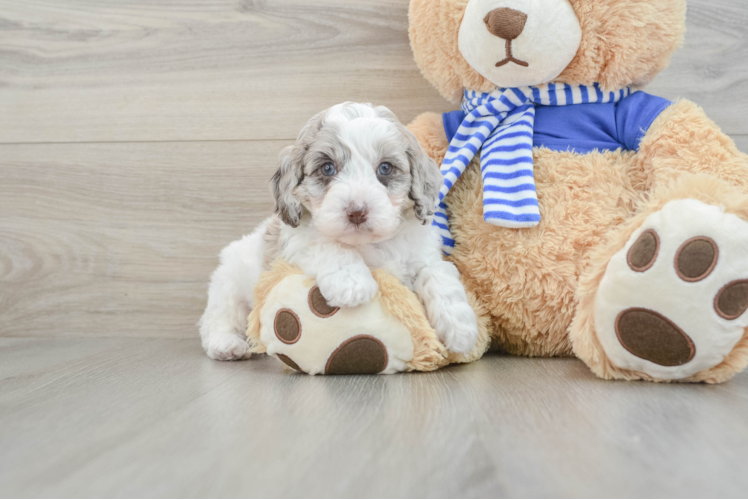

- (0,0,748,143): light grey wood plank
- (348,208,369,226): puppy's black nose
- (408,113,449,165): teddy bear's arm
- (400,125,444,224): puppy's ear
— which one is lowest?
(348,208,369,226): puppy's black nose

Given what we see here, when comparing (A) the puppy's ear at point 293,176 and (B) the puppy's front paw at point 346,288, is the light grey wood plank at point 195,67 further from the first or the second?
(B) the puppy's front paw at point 346,288

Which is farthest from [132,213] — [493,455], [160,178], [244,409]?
[493,455]

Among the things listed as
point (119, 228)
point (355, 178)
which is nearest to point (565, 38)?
point (355, 178)

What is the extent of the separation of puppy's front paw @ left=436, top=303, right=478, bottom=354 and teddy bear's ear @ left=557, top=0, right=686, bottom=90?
67 cm

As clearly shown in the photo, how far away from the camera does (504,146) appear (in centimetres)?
145

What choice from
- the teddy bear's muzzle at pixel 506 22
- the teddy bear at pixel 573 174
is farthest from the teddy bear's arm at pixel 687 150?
the teddy bear's muzzle at pixel 506 22

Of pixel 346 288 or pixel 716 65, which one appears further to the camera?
pixel 716 65

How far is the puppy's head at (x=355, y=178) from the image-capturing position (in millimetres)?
1208

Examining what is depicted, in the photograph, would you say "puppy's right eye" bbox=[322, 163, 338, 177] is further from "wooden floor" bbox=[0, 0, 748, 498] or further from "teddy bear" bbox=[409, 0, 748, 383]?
"wooden floor" bbox=[0, 0, 748, 498]

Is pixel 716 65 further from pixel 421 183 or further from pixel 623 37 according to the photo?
pixel 421 183

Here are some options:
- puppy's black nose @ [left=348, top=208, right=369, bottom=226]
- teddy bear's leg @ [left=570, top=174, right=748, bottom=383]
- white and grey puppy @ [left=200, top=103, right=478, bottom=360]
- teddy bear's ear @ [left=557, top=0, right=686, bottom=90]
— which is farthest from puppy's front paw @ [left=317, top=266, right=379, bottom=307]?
teddy bear's ear @ [left=557, top=0, right=686, bottom=90]

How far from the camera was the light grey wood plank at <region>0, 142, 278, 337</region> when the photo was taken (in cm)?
200

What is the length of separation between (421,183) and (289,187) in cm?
31

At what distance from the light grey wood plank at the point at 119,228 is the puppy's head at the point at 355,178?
0.70 meters
